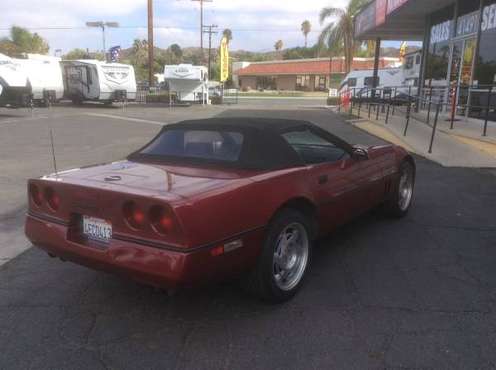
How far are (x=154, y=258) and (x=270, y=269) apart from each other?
2.87ft

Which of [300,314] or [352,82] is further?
[352,82]

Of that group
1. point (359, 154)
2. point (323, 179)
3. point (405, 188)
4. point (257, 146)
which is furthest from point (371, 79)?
point (257, 146)

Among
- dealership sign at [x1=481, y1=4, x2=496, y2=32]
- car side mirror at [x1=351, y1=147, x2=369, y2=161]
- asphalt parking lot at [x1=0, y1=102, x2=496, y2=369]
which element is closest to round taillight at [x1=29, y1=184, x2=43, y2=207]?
asphalt parking lot at [x1=0, y1=102, x2=496, y2=369]

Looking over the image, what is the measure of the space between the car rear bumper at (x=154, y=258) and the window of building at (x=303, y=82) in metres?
69.4

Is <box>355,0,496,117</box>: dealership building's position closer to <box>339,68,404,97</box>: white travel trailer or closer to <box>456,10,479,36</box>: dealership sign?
<box>456,10,479,36</box>: dealership sign

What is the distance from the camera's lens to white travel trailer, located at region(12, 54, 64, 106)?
21413mm

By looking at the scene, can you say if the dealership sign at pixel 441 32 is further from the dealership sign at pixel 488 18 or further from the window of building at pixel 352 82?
the window of building at pixel 352 82

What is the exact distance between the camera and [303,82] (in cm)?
7100

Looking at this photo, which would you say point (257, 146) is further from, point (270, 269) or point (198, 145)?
point (270, 269)

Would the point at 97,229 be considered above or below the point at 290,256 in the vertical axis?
above

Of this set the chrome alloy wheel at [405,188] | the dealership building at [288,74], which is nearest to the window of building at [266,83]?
the dealership building at [288,74]

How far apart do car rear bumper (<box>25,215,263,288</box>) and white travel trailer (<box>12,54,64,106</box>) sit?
19.8 m

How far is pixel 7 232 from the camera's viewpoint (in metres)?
5.04

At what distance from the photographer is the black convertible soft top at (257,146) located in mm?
3521
